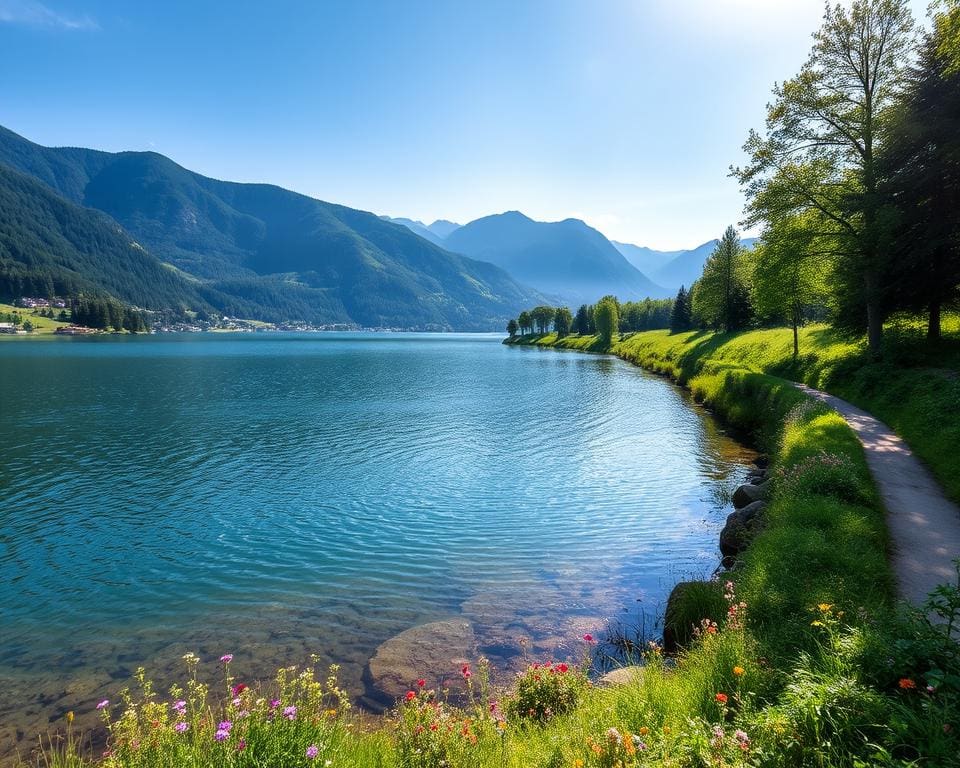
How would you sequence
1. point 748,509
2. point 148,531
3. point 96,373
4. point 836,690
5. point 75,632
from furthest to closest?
Answer: point 96,373, point 148,531, point 748,509, point 75,632, point 836,690

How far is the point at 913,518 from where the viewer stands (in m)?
14.5

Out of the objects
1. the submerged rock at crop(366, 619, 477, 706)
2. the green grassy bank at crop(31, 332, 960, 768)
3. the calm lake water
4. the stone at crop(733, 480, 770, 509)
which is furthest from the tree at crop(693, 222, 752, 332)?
the submerged rock at crop(366, 619, 477, 706)

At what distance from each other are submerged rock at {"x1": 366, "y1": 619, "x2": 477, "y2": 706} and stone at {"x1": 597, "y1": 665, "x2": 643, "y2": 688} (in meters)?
3.56

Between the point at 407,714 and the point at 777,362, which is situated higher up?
the point at 777,362

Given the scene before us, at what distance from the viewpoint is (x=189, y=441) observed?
37.7 m

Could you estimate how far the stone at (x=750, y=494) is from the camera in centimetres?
2064

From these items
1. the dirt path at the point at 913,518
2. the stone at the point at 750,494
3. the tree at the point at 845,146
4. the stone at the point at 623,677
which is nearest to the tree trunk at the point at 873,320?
the tree at the point at 845,146

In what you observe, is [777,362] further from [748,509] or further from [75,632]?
[75,632]

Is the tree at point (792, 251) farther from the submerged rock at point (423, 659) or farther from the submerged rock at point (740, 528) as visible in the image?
the submerged rock at point (423, 659)

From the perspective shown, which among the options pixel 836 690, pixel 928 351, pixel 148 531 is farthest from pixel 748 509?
pixel 148 531

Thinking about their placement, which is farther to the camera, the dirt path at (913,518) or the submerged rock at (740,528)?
the submerged rock at (740,528)

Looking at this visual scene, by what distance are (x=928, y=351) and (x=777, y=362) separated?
1893 cm

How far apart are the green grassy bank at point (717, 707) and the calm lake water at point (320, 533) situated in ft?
6.91

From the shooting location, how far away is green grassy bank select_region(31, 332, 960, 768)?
18.0 feet
